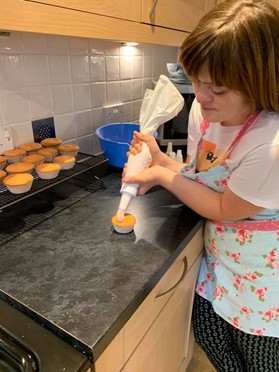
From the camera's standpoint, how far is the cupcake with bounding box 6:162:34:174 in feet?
2.47

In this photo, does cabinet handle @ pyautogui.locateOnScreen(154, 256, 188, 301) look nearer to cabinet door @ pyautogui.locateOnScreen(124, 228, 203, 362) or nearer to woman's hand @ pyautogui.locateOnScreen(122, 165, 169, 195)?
cabinet door @ pyautogui.locateOnScreen(124, 228, 203, 362)

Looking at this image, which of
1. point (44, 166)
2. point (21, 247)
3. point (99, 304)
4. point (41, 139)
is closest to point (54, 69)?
point (41, 139)

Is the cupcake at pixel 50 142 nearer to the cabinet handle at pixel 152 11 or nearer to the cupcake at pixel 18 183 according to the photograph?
the cupcake at pixel 18 183

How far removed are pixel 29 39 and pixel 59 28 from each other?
1.16 feet

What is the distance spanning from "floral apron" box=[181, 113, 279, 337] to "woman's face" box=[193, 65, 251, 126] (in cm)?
7

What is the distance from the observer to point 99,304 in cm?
52

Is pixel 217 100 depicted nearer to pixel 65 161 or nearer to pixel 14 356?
pixel 65 161

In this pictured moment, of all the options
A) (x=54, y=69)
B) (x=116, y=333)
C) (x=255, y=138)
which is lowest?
(x=116, y=333)

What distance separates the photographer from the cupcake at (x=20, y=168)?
75 centimetres

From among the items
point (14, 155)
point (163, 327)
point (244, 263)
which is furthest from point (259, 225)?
point (14, 155)

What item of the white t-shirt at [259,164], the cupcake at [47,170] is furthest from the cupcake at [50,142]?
the white t-shirt at [259,164]

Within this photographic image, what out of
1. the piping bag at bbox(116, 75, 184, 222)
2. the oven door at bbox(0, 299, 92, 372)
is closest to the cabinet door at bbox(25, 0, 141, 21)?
the piping bag at bbox(116, 75, 184, 222)

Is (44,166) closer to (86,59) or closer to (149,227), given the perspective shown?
(149,227)

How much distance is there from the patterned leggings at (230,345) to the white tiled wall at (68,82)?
0.75m
